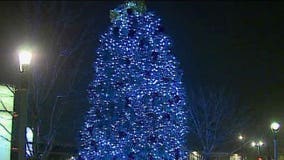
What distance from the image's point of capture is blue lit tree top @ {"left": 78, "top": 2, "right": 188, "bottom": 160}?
23.3 m

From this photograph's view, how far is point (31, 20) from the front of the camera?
1850 centimetres

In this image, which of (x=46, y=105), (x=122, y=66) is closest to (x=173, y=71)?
(x=122, y=66)

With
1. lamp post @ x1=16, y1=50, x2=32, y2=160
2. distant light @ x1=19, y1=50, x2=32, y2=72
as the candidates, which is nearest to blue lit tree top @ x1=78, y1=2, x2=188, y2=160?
lamp post @ x1=16, y1=50, x2=32, y2=160

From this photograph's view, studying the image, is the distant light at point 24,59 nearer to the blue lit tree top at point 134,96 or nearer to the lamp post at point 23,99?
the lamp post at point 23,99

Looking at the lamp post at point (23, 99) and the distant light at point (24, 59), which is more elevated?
the distant light at point (24, 59)

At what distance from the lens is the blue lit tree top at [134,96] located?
23297 millimetres

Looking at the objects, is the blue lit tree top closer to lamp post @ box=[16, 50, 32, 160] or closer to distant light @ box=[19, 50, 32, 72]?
lamp post @ box=[16, 50, 32, 160]

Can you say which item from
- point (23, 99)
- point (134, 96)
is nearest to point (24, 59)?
point (23, 99)

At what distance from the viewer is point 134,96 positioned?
2341 centimetres

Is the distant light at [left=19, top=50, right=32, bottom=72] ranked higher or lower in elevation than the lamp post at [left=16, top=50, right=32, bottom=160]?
higher

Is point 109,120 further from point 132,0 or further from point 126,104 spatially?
point 132,0

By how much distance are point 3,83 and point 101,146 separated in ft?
17.3

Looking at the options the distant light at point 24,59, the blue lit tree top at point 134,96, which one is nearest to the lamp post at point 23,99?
the distant light at point 24,59

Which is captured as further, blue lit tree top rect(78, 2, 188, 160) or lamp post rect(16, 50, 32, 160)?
blue lit tree top rect(78, 2, 188, 160)
